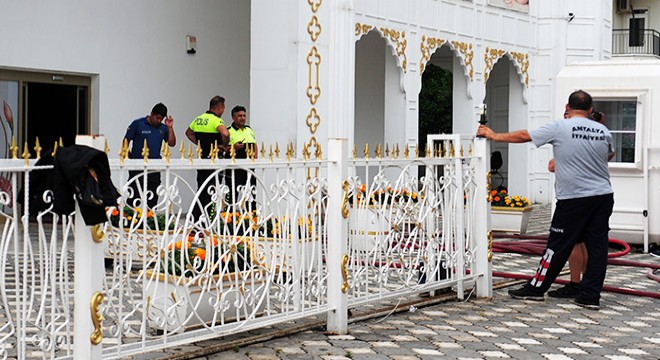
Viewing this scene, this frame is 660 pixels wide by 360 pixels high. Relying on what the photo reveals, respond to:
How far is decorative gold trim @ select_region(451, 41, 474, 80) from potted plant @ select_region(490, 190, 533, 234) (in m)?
5.24

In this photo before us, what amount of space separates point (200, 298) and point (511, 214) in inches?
333

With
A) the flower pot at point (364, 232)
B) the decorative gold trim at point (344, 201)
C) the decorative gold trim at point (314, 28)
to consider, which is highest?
the decorative gold trim at point (314, 28)

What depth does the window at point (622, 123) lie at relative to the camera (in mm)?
12289

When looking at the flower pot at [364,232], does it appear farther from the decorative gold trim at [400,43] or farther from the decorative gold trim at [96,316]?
the decorative gold trim at [400,43]

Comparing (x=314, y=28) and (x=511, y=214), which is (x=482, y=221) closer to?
(x=511, y=214)

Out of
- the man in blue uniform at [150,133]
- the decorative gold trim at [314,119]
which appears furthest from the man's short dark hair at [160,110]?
the decorative gold trim at [314,119]

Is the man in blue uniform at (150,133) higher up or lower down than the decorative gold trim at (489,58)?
lower down

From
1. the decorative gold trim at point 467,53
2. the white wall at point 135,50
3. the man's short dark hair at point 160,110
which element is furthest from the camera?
the decorative gold trim at point 467,53

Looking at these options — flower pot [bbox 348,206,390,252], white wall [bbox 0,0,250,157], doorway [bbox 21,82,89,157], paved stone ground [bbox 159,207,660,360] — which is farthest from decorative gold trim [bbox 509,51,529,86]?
flower pot [bbox 348,206,390,252]

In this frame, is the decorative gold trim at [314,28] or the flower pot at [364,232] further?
the decorative gold trim at [314,28]

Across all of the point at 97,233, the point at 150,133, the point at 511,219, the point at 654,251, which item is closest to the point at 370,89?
the point at 511,219

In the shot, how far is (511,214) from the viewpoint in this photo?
1347 centimetres

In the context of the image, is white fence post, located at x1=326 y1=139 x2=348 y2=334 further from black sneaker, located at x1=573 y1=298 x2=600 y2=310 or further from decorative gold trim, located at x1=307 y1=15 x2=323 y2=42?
decorative gold trim, located at x1=307 y1=15 x2=323 y2=42

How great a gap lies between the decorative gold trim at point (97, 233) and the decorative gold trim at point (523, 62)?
53.5 feet
